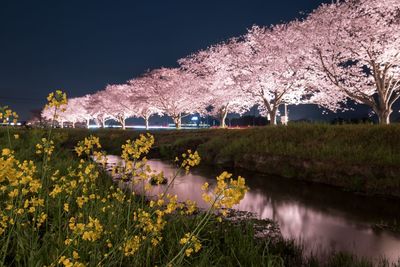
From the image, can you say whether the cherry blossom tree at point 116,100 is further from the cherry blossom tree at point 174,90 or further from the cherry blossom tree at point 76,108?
the cherry blossom tree at point 76,108

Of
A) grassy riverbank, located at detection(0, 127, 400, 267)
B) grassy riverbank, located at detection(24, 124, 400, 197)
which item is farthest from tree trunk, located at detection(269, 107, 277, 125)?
grassy riverbank, located at detection(0, 127, 400, 267)

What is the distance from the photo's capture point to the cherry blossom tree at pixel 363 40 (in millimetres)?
27109

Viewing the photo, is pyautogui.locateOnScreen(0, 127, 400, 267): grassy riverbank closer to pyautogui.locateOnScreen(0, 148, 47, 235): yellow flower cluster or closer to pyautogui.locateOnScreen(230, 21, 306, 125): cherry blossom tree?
pyautogui.locateOnScreen(0, 148, 47, 235): yellow flower cluster

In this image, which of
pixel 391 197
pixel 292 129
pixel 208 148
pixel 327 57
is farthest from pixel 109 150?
pixel 391 197

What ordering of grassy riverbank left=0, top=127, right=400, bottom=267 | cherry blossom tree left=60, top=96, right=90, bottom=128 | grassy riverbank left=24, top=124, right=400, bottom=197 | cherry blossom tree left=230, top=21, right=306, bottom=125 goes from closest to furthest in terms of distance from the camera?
grassy riverbank left=0, top=127, right=400, bottom=267 → grassy riverbank left=24, top=124, right=400, bottom=197 → cherry blossom tree left=230, top=21, right=306, bottom=125 → cherry blossom tree left=60, top=96, right=90, bottom=128

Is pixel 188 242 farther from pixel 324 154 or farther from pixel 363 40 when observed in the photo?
pixel 363 40

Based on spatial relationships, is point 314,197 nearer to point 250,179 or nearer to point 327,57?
point 250,179

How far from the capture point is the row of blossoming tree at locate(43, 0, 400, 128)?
27719 mm

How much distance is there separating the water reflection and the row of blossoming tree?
8615mm

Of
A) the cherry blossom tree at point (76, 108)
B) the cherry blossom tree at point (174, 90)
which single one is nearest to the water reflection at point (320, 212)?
the cherry blossom tree at point (174, 90)

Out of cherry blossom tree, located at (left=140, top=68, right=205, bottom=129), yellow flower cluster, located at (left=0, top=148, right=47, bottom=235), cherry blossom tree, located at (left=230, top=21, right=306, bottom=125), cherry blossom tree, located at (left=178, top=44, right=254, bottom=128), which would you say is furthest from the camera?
cherry blossom tree, located at (left=140, top=68, right=205, bottom=129)

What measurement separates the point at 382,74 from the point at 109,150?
26218mm

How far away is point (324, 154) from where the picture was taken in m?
17.0

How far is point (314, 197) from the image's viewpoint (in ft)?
44.9
